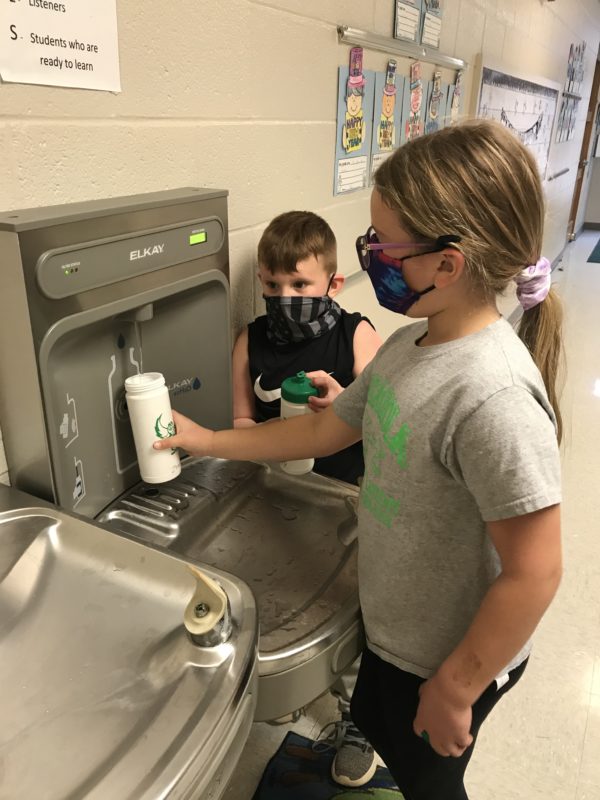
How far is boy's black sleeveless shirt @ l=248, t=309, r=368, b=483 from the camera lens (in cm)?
140

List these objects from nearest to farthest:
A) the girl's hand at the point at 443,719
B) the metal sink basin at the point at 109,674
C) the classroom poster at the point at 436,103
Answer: the metal sink basin at the point at 109,674 → the girl's hand at the point at 443,719 → the classroom poster at the point at 436,103

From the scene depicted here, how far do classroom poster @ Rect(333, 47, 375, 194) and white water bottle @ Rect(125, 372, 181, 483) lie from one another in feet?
3.40

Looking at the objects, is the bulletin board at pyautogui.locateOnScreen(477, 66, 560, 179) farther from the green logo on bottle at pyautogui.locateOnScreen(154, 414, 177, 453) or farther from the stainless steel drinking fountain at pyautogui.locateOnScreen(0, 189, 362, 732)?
the green logo on bottle at pyautogui.locateOnScreen(154, 414, 177, 453)

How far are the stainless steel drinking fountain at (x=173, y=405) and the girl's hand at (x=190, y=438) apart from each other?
8 cm

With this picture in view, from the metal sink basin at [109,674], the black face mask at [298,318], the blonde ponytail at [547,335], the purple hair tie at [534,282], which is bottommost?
the metal sink basin at [109,674]

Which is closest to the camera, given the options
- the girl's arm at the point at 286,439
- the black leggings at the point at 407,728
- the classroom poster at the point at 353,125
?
the black leggings at the point at 407,728

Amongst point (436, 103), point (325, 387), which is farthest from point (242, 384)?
point (436, 103)

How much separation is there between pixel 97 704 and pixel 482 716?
620mm

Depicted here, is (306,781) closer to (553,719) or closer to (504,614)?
(553,719)

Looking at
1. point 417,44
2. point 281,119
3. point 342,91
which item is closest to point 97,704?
point 281,119

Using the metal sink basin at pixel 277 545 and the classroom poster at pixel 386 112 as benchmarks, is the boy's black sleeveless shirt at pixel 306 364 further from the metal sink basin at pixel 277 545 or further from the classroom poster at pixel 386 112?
the classroom poster at pixel 386 112

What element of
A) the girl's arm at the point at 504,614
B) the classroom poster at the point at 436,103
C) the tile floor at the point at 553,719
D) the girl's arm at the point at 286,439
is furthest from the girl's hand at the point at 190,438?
the classroom poster at the point at 436,103

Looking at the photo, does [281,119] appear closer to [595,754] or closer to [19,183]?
[19,183]

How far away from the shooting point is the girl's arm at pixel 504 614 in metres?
0.73
